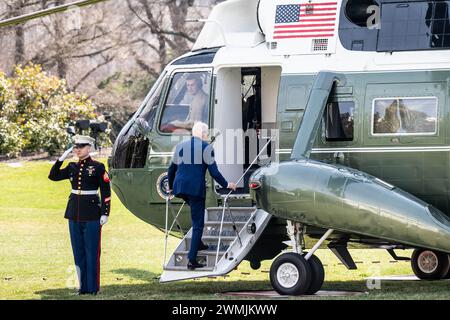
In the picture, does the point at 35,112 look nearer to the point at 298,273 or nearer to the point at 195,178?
the point at 195,178

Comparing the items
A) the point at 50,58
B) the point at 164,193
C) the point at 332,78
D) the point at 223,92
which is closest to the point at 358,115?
the point at 332,78

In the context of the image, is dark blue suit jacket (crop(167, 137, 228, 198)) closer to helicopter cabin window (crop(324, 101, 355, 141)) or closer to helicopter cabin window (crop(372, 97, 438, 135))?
helicopter cabin window (crop(324, 101, 355, 141))

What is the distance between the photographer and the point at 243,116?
14133 mm

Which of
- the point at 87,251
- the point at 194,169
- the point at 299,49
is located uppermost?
the point at 299,49

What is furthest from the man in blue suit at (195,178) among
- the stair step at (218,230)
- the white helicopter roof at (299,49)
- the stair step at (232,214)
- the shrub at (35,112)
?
the shrub at (35,112)

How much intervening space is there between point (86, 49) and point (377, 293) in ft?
105

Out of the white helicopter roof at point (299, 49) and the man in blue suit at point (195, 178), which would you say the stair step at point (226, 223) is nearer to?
the man in blue suit at point (195, 178)

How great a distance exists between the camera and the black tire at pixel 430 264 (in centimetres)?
1434

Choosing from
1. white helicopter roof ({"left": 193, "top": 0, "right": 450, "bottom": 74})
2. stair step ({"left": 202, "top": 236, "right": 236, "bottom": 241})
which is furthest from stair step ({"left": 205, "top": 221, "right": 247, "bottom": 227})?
white helicopter roof ({"left": 193, "top": 0, "right": 450, "bottom": 74})

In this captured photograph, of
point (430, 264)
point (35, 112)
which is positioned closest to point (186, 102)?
point (430, 264)

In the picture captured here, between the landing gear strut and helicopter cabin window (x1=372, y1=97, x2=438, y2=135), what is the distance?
1437mm

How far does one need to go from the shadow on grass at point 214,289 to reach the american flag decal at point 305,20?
3223mm

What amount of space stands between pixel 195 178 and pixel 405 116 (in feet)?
8.37

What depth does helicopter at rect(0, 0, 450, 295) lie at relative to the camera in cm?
1188
